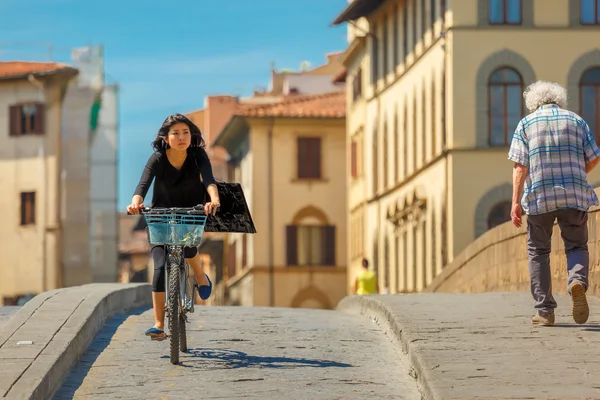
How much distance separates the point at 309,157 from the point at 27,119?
11.6 metres

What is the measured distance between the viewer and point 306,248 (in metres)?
69.1

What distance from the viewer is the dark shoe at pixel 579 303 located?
44.5 ft

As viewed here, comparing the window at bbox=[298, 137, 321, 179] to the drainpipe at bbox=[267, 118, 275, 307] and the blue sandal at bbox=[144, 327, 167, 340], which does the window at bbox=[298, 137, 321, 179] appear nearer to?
the drainpipe at bbox=[267, 118, 275, 307]

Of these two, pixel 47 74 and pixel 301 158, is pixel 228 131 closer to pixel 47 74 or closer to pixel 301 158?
pixel 301 158

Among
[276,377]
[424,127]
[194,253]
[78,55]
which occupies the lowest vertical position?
[276,377]

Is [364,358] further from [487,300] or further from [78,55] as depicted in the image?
[78,55]

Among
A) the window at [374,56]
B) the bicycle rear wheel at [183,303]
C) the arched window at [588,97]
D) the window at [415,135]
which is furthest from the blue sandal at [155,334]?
the window at [374,56]

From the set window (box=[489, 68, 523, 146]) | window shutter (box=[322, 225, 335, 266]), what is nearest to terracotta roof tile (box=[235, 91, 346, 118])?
window shutter (box=[322, 225, 335, 266])

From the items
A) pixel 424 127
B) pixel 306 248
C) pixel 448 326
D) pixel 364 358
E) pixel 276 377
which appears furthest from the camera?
pixel 306 248

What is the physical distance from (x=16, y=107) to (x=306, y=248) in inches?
518

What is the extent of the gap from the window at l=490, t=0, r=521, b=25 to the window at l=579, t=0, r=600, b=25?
1.58 m

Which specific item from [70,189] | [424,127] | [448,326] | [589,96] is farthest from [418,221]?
[448,326]

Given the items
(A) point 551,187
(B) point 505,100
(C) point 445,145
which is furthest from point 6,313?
(C) point 445,145

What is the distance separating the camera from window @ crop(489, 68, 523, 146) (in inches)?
1745
